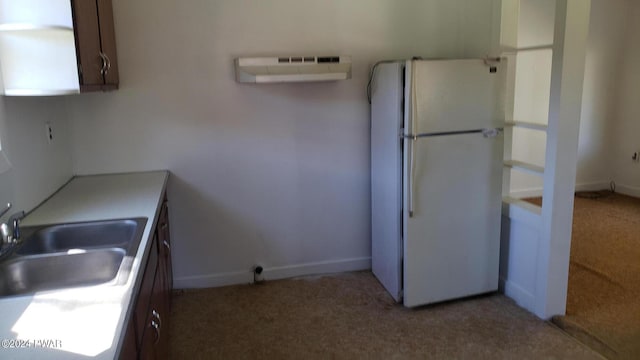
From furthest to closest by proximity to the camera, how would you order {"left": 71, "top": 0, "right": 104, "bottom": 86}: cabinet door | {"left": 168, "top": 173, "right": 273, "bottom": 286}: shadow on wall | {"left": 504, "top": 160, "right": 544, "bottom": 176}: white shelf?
{"left": 168, "top": 173, "right": 273, "bottom": 286}: shadow on wall < {"left": 504, "top": 160, "right": 544, "bottom": 176}: white shelf < {"left": 71, "top": 0, "right": 104, "bottom": 86}: cabinet door

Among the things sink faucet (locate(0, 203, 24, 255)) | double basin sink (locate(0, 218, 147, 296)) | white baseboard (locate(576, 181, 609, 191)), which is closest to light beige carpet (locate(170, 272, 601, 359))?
double basin sink (locate(0, 218, 147, 296))

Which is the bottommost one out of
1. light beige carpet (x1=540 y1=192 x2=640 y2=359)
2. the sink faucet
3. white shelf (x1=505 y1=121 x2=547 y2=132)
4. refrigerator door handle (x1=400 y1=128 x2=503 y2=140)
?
light beige carpet (x1=540 y1=192 x2=640 y2=359)

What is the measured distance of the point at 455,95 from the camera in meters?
3.10

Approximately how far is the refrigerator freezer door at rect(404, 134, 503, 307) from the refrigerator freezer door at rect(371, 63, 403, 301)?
129 mm

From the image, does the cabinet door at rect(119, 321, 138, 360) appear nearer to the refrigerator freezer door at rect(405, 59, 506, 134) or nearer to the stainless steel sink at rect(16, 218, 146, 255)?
the stainless steel sink at rect(16, 218, 146, 255)

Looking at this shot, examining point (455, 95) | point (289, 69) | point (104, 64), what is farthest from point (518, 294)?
point (104, 64)

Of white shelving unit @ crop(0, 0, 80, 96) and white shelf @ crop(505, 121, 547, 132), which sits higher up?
white shelving unit @ crop(0, 0, 80, 96)

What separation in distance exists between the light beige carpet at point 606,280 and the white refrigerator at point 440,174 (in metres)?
0.61

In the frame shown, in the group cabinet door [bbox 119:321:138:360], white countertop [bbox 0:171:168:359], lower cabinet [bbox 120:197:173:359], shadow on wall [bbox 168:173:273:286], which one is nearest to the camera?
white countertop [bbox 0:171:168:359]

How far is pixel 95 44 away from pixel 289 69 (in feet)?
3.92

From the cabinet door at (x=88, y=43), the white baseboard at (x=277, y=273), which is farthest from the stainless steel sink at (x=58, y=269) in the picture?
the white baseboard at (x=277, y=273)

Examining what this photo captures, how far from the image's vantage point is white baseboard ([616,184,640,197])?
19.4 ft

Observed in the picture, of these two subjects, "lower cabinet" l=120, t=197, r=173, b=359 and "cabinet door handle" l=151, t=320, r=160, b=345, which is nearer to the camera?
"lower cabinet" l=120, t=197, r=173, b=359

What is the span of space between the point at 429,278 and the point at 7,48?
2.69 meters
